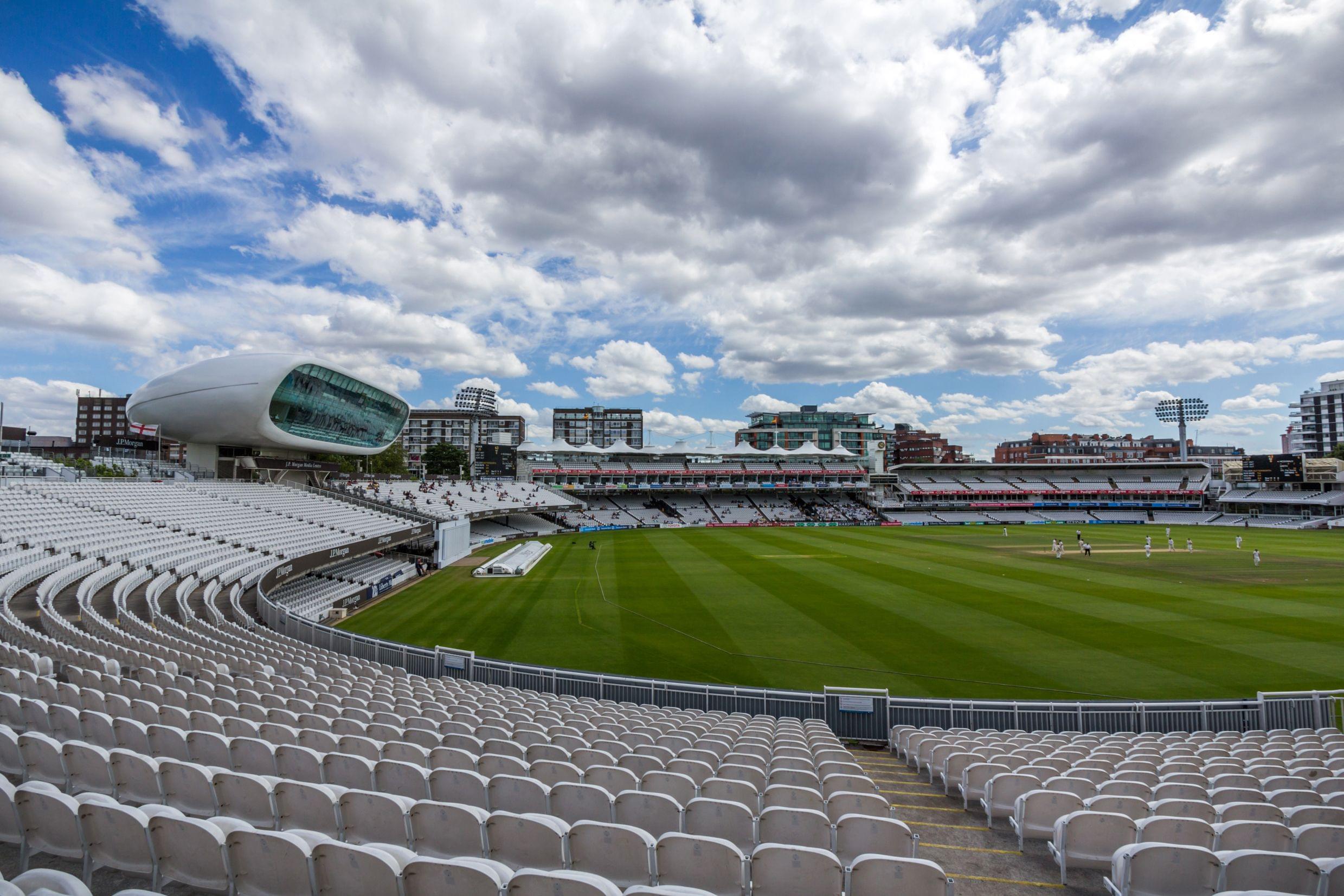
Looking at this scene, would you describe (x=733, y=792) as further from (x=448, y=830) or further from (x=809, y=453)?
(x=809, y=453)

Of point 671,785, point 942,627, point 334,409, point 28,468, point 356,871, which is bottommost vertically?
point 942,627

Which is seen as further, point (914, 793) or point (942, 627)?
point (942, 627)

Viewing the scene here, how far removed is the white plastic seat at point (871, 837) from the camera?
4.82m

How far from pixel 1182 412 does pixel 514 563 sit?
11822cm

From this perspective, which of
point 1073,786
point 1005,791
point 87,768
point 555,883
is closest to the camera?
point 555,883

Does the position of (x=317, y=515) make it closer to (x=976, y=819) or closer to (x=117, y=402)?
(x=976, y=819)

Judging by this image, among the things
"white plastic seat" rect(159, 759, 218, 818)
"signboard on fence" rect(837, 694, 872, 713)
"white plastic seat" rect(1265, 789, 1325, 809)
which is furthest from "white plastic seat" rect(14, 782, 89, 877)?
"signboard on fence" rect(837, 694, 872, 713)

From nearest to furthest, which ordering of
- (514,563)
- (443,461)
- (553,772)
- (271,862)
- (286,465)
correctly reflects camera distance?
(271,862)
(553,772)
(514,563)
(286,465)
(443,461)

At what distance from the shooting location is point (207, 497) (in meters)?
35.9

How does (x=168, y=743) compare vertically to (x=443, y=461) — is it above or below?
below

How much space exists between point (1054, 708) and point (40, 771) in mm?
15099

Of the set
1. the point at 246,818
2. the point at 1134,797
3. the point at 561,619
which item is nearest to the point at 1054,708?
the point at 1134,797

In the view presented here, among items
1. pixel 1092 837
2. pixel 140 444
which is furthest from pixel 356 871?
pixel 140 444

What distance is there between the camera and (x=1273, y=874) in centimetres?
405
